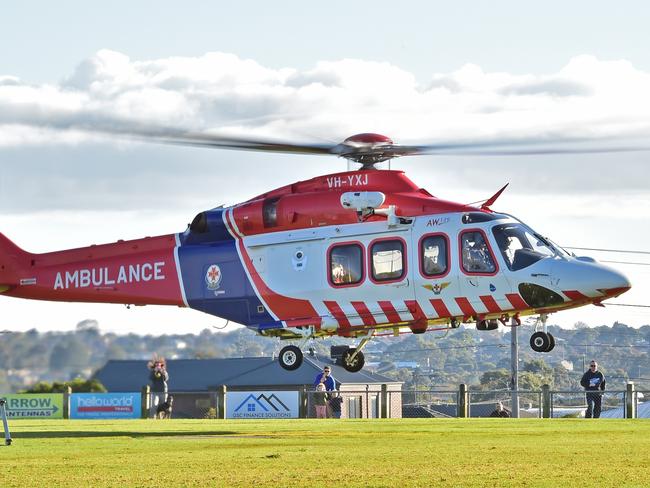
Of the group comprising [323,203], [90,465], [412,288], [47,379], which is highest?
[323,203]

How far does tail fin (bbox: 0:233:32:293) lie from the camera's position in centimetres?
3588

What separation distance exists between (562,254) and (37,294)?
48.8 feet

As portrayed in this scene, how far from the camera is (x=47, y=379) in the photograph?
23.0 metres

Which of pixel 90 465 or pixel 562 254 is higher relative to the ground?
pixel 562 254

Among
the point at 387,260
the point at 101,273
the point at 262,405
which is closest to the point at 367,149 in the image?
the point at 387,260

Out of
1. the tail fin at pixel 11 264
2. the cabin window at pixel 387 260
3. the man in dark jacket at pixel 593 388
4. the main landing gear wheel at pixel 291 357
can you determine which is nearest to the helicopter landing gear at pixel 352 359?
the main landing gear wheel at pixel 291 357

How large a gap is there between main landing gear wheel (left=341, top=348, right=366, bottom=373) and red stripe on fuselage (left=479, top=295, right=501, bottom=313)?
16.8 ft

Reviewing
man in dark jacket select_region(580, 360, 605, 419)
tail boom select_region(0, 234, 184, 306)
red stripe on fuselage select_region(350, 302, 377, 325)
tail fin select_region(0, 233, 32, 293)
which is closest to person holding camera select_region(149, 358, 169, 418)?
tail boom select_region(0, 234, 184, 306)

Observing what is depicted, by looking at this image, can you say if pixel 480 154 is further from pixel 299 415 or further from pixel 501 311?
pixel 299 415

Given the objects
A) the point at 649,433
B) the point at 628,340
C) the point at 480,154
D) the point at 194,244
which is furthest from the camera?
the point at 628,340

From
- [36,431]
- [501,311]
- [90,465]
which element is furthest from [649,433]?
[36,431]

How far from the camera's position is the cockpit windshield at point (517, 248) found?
101 ft

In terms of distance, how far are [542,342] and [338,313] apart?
5.27m

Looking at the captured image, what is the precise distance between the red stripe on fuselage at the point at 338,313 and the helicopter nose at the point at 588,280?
5.62 metres
